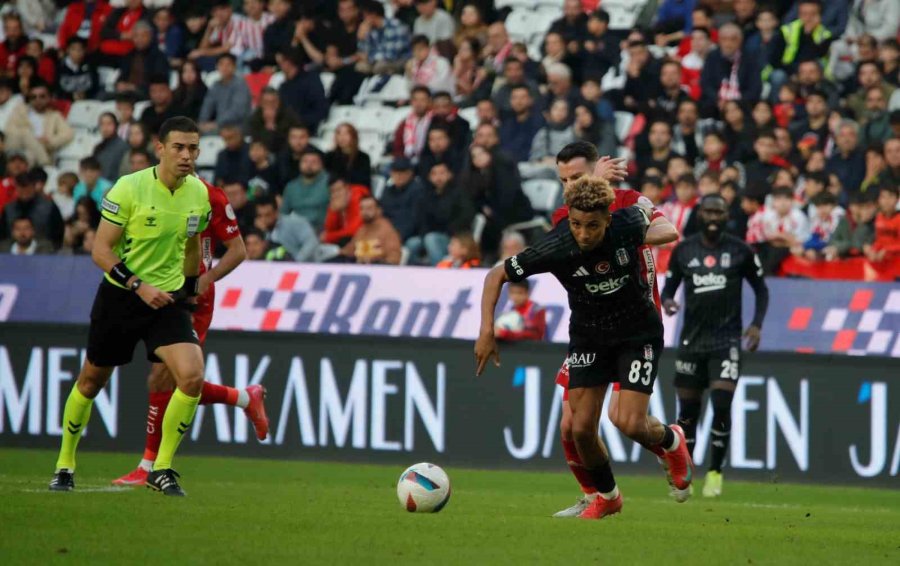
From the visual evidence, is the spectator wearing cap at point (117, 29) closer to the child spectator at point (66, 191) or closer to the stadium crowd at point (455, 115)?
the stadium crowd at point (455, 115)

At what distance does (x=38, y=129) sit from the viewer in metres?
21.4

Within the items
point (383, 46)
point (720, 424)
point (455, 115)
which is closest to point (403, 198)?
point (455, 115)

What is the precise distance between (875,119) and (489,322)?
1034cm

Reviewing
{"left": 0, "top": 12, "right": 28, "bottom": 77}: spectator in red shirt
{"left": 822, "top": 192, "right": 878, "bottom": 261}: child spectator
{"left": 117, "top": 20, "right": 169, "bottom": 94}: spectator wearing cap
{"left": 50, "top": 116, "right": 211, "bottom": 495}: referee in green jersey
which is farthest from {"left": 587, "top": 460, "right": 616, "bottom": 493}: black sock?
{"left": 0, "top": 12, "right": 28, "bottom": 77}: spectator in red shirt

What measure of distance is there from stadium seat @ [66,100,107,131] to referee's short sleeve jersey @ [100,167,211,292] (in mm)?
12314

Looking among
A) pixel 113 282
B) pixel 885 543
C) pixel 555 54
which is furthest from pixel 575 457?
pixel 555 54

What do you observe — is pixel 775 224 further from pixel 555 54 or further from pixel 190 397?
pixel 190 397

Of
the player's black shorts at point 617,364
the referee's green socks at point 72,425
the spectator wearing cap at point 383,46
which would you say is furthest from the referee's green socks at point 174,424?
the spectator wearing cap at point 383,46

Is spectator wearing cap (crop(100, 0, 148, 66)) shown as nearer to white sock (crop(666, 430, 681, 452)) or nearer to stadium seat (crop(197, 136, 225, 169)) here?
stadium seat (crop(197, 136, 225, 169))

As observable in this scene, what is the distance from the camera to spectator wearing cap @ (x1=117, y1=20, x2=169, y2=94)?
22.0 m

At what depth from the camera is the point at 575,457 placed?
31.3ft

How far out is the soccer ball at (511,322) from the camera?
1517cm

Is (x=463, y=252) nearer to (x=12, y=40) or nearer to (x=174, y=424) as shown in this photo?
(x=174, y=424)

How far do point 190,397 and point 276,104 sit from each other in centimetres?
1065
